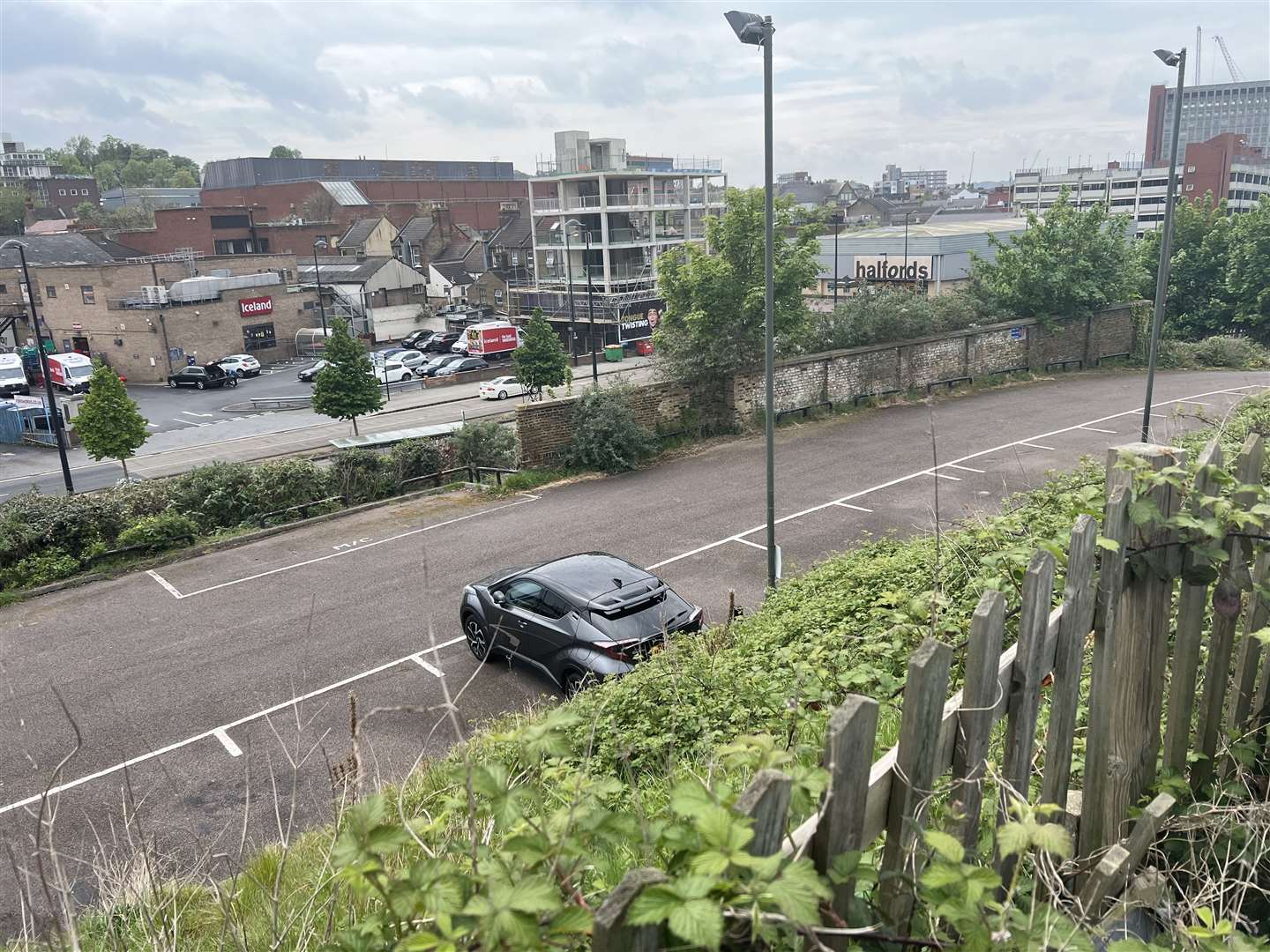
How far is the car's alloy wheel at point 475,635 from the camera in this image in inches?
455

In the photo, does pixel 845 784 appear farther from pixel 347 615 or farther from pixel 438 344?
pixel 438 344

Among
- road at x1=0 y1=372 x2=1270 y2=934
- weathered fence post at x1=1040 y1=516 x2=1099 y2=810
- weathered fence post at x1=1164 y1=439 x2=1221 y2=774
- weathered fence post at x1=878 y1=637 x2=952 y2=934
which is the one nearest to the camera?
weathered fence post at x1=878 y1=637 x2=952 y2=934

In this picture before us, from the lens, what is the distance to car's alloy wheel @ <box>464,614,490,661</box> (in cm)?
1156

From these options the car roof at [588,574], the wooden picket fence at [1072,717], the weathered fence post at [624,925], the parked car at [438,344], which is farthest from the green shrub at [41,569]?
the parked car at [438,344]

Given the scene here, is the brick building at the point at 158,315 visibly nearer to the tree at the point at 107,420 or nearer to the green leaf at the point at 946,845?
the tree at the point at 107,420

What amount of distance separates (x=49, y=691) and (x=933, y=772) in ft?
42.3

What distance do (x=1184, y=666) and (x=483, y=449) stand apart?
20.3 m

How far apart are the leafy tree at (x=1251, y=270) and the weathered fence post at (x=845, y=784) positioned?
4215cm

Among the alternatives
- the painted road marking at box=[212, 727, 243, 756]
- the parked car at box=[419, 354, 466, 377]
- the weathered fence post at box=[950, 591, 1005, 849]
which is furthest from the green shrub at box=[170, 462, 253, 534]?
the parked car at box=[419, 354, 466, 377]

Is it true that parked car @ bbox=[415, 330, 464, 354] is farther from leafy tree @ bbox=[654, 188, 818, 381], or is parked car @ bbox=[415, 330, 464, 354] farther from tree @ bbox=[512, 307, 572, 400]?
leafy tree @ bbox=[654, 188, 818, 381]

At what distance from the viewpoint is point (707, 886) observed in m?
1.56

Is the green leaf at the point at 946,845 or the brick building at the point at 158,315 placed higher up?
the green leaf at the point at 946,845

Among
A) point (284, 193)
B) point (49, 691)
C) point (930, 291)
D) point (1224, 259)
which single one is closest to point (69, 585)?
point (49, 691)

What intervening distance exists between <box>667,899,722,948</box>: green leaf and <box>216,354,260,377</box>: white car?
60.3m
